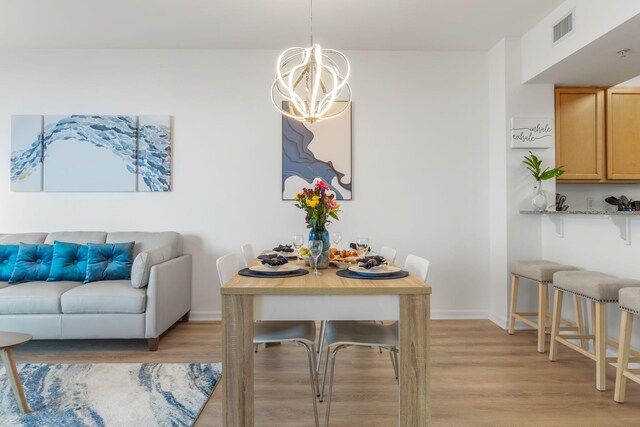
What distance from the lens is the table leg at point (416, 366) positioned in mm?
1659

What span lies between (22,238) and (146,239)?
1.14 metres

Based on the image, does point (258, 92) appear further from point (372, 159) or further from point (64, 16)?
point (64, 16)

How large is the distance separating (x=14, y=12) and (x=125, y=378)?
10.3 feet

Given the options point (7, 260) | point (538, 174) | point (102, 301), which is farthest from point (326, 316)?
point (7, 260)

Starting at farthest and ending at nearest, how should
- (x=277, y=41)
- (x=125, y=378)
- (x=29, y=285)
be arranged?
(x=277, y=41)
(x=29, y=285)
(x=125, y=378)

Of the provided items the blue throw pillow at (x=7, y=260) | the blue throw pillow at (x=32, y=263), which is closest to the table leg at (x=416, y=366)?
the blue throw pillow at (x=32, y=263)

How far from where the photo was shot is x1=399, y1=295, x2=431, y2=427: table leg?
1659mm

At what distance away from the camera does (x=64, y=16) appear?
3266mm

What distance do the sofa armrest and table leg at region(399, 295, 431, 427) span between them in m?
2.11

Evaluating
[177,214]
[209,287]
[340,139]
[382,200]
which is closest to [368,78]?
[340,139]

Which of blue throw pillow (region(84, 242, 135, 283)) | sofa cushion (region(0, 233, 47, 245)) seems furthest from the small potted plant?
sofa cushion (region(0, 233, 47, 245))

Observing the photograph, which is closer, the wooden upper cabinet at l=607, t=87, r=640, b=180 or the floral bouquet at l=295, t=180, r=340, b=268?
the floral bouquet at l=295, t=180, r=340, b=268

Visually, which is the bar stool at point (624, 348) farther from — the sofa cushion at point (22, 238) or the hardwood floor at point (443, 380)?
the sofa cushion at point (22, 238)

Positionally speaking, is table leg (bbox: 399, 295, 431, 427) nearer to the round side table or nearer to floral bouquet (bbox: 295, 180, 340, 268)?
floral bouquet (bbox: 295, 180, 340, 268)
